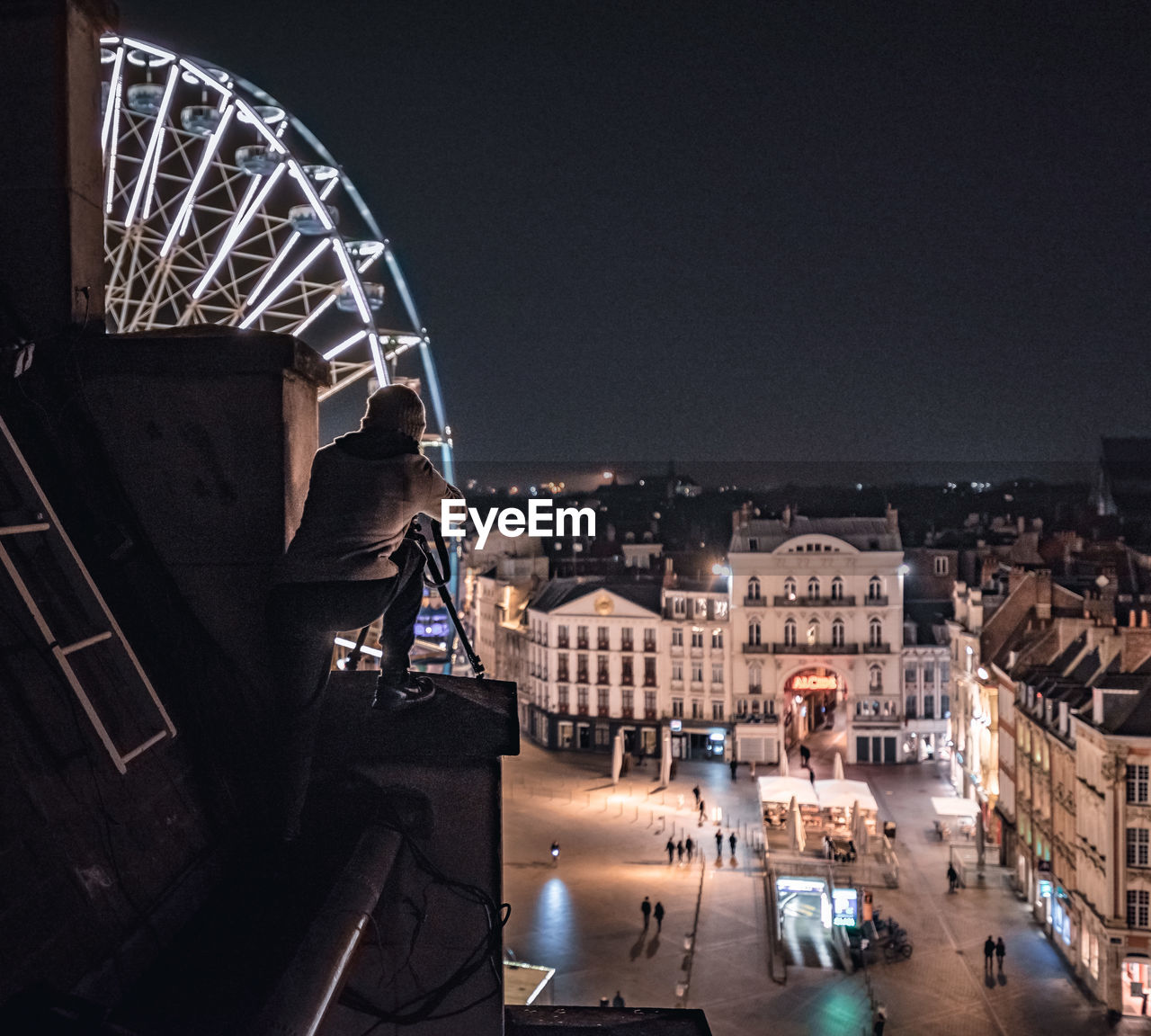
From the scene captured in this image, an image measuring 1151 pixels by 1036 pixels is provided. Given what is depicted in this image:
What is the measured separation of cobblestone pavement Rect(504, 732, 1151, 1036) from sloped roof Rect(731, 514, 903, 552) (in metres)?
15.2

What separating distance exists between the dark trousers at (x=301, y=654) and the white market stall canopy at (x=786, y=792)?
35569 millimetres

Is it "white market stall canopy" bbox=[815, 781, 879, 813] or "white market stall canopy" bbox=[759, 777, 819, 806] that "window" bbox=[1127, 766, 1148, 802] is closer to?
"white market stall canopy" bbox=[815, 781, 879, 813]

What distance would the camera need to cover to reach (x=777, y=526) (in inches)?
2382

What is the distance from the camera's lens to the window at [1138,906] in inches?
1033

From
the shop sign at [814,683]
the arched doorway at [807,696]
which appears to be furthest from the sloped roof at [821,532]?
the shop sign at [814,683]

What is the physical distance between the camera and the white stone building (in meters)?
58.2

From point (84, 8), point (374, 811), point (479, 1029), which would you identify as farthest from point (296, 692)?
point (84, 8)

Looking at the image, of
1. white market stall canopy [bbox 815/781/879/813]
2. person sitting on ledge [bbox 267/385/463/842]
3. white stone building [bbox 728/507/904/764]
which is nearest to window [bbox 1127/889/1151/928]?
white market stall canopy [bbox 815/781/879/813]

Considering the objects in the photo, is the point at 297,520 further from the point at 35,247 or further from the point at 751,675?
the point at 751,675

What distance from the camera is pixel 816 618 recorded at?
193 ft

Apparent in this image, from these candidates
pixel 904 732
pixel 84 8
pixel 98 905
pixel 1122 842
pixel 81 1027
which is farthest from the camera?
pixel 904 732

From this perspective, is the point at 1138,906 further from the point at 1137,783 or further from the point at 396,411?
the point at 396,411

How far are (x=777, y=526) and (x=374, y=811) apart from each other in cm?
5741

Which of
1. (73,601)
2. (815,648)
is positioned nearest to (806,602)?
(815,648)
